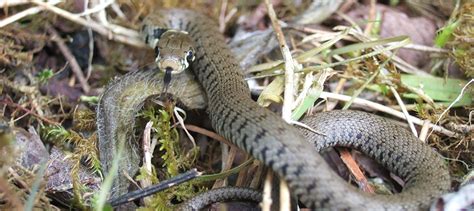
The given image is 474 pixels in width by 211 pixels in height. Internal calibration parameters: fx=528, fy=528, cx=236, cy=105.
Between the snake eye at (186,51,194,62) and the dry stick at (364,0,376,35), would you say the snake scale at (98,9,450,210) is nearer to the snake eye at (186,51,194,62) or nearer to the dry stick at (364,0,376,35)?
the snake eye at (186,51,194,62)

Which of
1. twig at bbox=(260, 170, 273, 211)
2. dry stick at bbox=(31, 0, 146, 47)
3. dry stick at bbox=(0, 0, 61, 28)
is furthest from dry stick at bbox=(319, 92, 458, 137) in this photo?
dry stick at bbox=(0, 0, 61, 28)

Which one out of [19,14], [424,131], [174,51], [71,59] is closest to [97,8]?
[71,59]

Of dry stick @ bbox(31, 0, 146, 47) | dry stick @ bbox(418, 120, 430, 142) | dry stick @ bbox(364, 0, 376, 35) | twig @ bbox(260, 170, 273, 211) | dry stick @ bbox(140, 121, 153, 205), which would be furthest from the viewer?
dry stick @ bbox(364, 0, 376, 35)

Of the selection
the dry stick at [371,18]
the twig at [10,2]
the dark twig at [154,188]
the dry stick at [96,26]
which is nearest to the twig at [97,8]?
the dry stick at [96,26]

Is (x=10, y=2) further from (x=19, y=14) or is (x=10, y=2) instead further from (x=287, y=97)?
(x=287, y=97)

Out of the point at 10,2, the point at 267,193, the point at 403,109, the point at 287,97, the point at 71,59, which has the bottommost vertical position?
the point at 267,193
